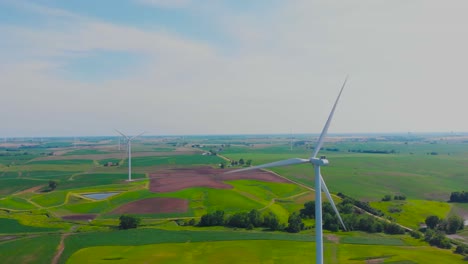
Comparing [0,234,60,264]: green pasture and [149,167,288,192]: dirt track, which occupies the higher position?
[149,167,288,192]: dirt track

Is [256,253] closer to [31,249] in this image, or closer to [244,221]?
[244,221]

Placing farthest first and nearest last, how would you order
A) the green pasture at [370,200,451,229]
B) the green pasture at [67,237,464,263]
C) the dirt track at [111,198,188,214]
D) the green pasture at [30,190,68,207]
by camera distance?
the green pasture at [30,190,68,207] < the dirt track at [111,198,188,214] < the green pasture at [370,200,451,229] < the green pasture at [67,237,464,263]

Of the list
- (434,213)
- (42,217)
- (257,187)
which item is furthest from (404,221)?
(42,217)

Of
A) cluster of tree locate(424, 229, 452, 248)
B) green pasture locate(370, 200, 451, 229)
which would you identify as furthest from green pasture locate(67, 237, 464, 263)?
green pasture locate(370, 200, 451, 229)

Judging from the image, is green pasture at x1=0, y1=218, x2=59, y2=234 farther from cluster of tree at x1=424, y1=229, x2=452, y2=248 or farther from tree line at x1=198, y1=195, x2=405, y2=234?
cluster of tree at x1=424, y1=229, x2=452, y2=248

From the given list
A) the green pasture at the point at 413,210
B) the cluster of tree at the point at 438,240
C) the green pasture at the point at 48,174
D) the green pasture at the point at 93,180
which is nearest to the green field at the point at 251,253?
the cluster of tree at the point at 438,240

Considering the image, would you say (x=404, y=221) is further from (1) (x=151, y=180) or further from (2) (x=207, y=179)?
(1) (x=151, y=180)

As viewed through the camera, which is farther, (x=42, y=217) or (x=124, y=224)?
(x=42, y=217)
